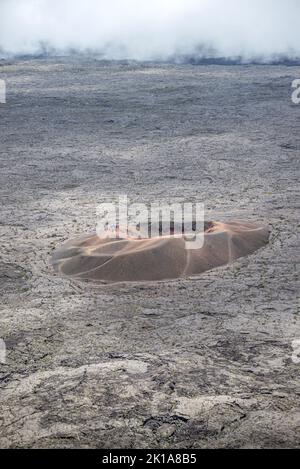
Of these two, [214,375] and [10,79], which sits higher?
[10,79]

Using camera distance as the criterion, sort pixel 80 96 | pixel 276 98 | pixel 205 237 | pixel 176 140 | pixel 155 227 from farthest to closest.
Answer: pixel 80 96
pixel 276 98
pixel 176 140
pixel 155 227
pixel 205 237

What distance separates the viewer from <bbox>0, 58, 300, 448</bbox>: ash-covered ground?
117 inches

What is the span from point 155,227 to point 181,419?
2.77 meters

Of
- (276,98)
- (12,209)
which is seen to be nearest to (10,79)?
(276,98)

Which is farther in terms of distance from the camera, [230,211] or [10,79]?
[10,79]

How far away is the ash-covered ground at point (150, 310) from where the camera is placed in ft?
9.77

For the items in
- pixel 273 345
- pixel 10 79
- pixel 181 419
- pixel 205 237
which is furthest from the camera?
pixel 10 79

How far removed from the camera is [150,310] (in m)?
4.17

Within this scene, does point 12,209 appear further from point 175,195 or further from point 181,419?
point 181,419

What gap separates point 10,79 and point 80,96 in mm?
2768

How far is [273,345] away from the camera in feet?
11.9
